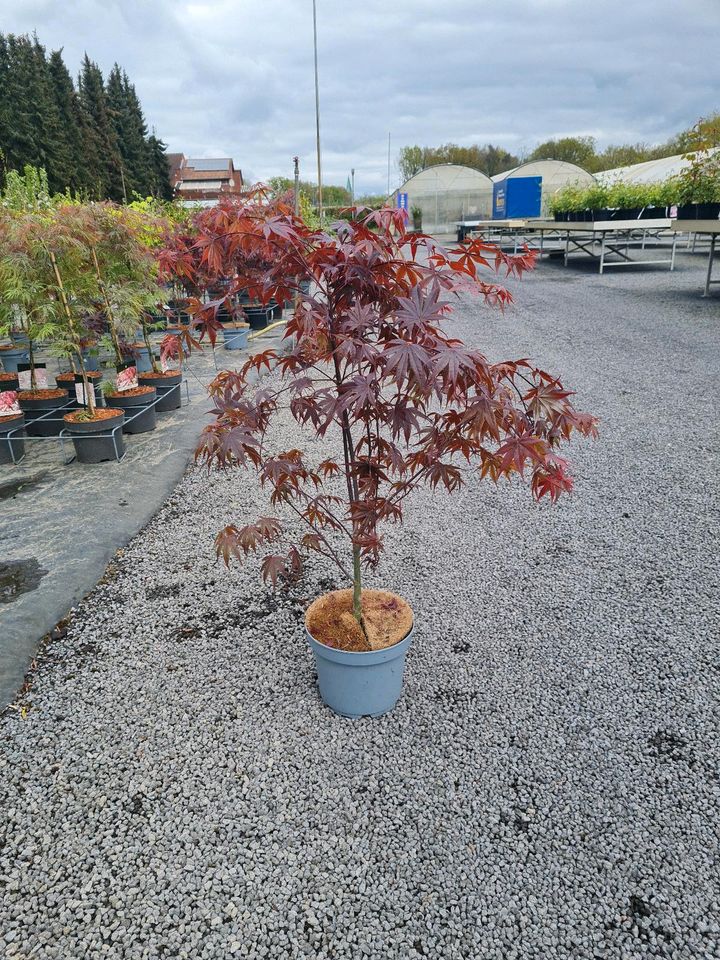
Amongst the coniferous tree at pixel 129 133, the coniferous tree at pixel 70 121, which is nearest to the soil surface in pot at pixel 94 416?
the coniferous tree at pixel 70 121

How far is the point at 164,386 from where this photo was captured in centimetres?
552

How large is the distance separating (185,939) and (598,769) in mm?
1206

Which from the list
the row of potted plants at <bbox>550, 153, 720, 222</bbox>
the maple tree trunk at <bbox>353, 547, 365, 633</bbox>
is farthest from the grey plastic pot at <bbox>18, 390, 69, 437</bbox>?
the row of potted plants at <bbox>550, 153, 720, 222</bbox>

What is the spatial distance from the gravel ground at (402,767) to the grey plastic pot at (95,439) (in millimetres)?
1341

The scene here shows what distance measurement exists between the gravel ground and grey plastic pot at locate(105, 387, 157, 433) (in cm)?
201

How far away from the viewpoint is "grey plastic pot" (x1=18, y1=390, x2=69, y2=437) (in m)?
4.84

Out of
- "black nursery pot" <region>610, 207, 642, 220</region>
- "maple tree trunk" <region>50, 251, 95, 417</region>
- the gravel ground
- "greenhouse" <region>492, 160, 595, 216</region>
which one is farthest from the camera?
"greenhouse" <region>492, 160, 595, 216</region>

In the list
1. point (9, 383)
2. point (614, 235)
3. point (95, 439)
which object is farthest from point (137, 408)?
point (614, 235)

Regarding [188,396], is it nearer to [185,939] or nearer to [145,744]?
[145,744]

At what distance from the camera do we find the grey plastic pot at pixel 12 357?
24.5ft

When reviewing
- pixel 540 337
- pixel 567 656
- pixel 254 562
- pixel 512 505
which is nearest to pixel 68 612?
pixel 254 562

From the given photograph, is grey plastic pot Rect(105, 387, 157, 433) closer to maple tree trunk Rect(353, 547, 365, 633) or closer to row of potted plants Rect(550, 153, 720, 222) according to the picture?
maple tree trunk Rect(353, 547, 365, 633)

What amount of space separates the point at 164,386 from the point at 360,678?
432 cm

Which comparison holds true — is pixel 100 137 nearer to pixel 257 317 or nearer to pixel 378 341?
pixel 257 317
